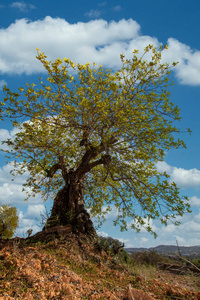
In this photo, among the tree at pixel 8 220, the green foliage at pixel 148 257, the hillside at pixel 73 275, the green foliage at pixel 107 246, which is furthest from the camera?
the green foliage at pixel 148 257

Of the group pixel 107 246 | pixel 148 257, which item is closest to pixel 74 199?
pixel 107 246

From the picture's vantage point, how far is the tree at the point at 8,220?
1368 cm

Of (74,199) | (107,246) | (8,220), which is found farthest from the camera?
(8,220)

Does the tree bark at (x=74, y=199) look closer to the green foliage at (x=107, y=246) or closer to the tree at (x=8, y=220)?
the green foliage at (x=107, y=246)

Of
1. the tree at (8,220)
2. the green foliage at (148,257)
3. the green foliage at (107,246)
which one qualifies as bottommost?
the green foliage at (148,257)

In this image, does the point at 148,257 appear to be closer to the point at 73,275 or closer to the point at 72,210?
the point at 72,210

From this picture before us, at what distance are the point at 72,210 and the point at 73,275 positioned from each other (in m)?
4.80

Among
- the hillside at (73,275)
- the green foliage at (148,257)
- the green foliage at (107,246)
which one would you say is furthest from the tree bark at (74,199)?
the green foliage at (148,257)

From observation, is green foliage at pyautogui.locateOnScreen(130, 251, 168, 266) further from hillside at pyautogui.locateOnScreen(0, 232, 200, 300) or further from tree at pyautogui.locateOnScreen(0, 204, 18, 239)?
tree at pyautogui.locateOnScreen(0, 204, 18, 239)

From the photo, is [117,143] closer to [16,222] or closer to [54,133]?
[54,133]

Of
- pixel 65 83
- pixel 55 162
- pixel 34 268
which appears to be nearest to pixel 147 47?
pixel 65 83

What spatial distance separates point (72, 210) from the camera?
38.8 feet

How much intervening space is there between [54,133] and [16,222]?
20.3 ft

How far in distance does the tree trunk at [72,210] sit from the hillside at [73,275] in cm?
78
